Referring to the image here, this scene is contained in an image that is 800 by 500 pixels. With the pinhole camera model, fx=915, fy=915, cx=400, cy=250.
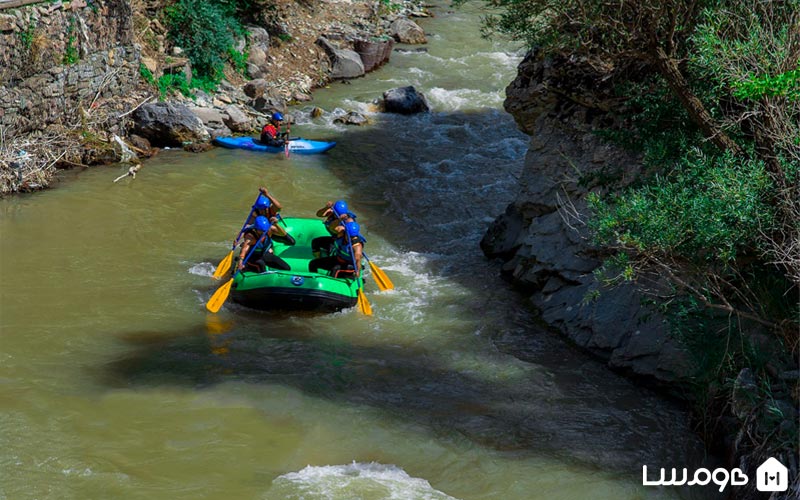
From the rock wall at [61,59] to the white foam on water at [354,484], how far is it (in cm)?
878

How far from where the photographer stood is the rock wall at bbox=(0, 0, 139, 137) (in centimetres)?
1342

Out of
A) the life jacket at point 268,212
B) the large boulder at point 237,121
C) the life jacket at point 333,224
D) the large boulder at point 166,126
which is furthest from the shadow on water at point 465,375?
the large boulder at point 237,121

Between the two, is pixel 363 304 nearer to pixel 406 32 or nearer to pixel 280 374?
pixel 280 374

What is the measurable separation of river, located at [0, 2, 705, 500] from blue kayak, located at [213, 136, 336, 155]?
1.41 meters

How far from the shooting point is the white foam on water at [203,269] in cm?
1109

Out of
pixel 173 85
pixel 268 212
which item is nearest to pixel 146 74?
pixel 173 85

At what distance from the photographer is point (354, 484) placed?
6.94m

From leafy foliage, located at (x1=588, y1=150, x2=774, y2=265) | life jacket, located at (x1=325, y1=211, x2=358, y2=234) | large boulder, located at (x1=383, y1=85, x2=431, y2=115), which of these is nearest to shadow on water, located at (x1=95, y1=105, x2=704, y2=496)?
life jacket, located at (x1=325, y1=211, x2=358, y2=234)

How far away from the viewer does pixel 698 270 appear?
7.30 metres

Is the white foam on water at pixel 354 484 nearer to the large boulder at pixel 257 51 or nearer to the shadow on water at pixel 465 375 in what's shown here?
the shadow on water at pixel 465 375

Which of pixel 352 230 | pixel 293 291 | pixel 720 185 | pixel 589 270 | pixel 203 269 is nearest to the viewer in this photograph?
pixel 720 185

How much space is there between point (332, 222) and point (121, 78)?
6.87 meters

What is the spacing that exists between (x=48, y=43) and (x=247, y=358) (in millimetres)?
7633

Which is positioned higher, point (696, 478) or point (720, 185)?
point (720, 185)
